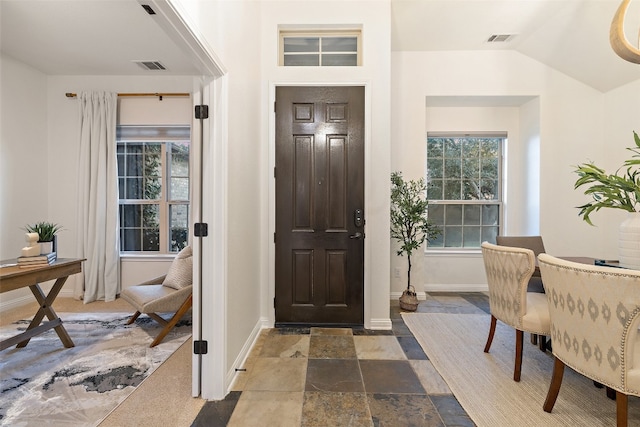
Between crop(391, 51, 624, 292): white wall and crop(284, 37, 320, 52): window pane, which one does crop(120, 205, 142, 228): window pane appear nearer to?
crop(284, 37, 320, 52): window pane

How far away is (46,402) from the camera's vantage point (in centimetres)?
178

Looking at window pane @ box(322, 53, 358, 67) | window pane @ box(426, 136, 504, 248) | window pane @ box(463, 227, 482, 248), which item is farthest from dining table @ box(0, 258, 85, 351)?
window pane @ box(463, 227, 482, 248)

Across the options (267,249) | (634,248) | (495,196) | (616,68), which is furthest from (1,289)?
(616,68)

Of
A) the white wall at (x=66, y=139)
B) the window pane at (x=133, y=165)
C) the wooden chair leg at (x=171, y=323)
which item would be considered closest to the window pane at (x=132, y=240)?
the white wall at (x=66, y=139)

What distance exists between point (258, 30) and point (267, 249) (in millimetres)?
2178

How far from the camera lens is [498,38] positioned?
3.57 meters

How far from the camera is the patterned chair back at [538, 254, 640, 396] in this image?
1.24 metres

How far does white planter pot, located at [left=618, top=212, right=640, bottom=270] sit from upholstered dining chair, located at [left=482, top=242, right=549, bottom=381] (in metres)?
0.52

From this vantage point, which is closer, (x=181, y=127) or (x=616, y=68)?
(x=616, y=68)

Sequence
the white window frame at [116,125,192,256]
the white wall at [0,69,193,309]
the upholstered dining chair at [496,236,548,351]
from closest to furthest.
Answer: the upholstered dining chair at [496,236,548,351]
the white wall at [0,69,193,309]
the white window frame at [116,125,192,256]

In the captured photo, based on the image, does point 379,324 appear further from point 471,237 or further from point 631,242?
point 471,237

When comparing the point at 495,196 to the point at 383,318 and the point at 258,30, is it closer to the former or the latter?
the point at 383,318

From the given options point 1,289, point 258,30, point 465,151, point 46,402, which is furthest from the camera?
point 465,151

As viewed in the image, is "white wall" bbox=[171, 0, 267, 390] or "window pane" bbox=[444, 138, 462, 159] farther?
"window pane" bbox=[444, 138, 462, 159]
